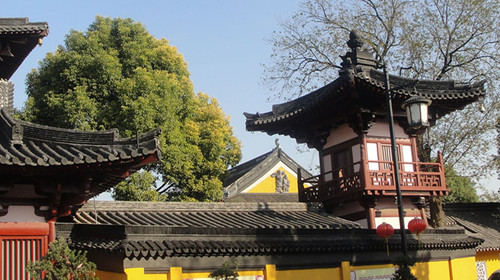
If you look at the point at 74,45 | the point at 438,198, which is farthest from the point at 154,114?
the point at 438,198

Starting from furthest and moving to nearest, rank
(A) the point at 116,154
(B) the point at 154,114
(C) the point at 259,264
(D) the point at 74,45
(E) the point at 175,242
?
(D) the point at 74,45 → (B) the point at 154,114 → (C) the point at 259,264 → (E) the point at 175,242 → (A) the point at 116,154

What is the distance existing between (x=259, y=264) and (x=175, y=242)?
7.24 ft

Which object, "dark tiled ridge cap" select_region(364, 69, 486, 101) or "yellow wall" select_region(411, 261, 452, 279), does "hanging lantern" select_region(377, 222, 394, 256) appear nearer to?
"yellow wall" select_region(411, 261, 452, 279)

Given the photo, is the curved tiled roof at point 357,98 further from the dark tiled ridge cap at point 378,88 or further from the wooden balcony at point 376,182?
the wooden balcony at point 376,182

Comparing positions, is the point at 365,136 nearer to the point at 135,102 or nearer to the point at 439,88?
the point at 439,88

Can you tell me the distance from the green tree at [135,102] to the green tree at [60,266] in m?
12.1

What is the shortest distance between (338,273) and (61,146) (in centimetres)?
692

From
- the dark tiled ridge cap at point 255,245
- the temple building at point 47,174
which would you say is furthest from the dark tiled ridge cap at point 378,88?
the temple building at point 47,174

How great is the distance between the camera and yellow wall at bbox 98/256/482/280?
1069 cm

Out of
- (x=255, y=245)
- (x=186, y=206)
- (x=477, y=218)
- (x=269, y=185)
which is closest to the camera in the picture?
(x=255, y=245)

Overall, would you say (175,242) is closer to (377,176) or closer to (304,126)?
(377,176)

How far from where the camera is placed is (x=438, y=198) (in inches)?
789

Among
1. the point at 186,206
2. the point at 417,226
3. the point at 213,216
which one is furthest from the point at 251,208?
the point at 417,226

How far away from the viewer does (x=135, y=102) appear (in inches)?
893
